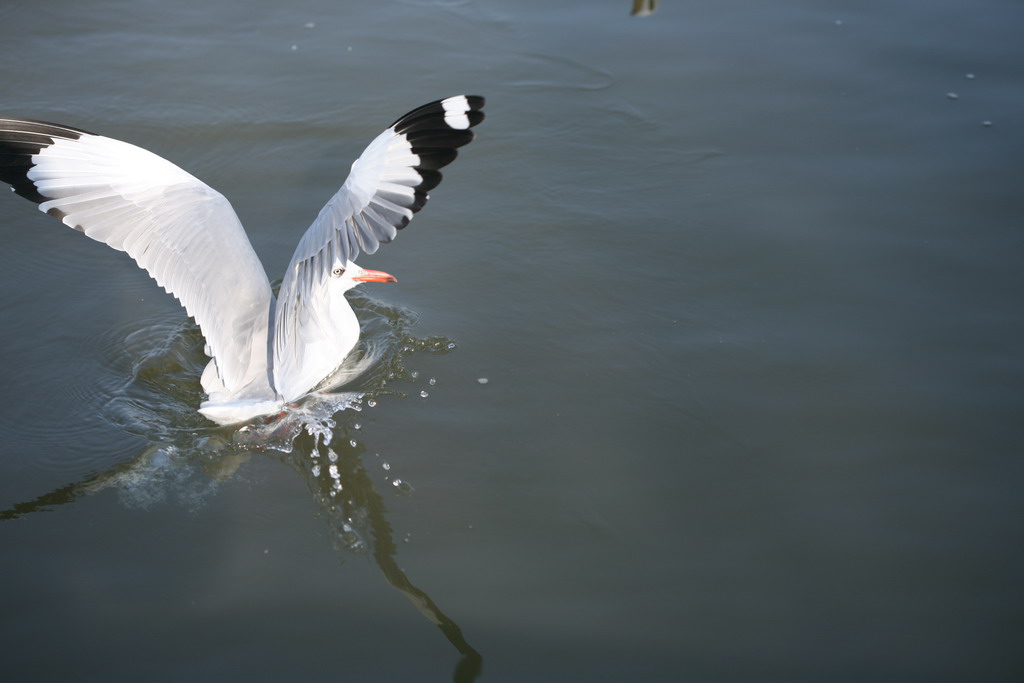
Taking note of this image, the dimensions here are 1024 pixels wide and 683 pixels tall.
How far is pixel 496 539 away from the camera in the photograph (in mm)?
3195

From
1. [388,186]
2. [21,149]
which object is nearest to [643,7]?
[388,186]

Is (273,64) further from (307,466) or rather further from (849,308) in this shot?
(849,308)

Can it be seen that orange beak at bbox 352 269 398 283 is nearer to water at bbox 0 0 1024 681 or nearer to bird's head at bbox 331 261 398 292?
bird's head at bbox 331 261 398 292

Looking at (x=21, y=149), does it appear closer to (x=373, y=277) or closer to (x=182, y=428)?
(x=182, y=428)

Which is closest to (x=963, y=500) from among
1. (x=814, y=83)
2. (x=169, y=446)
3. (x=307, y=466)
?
(x=307, y=466)

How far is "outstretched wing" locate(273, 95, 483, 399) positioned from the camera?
3098 millimetres

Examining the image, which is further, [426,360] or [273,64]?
[273,64]

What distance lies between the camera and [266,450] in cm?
363

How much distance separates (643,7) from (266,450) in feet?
13.2

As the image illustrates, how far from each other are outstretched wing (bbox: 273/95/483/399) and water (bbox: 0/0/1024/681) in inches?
31.5

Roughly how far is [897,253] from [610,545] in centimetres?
232

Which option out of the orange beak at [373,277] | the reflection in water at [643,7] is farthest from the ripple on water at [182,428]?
the reflection in water at [643,7]

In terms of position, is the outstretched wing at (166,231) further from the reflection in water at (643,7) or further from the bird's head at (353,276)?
the reflection in water at (643,7)

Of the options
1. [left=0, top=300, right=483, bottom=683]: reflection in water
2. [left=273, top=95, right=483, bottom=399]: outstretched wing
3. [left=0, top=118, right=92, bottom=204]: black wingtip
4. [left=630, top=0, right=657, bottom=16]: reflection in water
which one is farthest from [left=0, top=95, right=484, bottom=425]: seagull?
[left=630, top=0, right=657, bottom=16]: reflection in water
